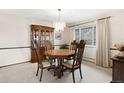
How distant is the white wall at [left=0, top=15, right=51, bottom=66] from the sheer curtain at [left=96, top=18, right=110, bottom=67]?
300 cm

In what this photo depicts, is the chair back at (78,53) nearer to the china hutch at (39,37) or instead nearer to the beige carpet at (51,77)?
the beige carpet at (51,77)

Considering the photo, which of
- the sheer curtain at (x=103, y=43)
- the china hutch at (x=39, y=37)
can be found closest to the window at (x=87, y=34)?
the sheer curtain at (x=103, y=43)

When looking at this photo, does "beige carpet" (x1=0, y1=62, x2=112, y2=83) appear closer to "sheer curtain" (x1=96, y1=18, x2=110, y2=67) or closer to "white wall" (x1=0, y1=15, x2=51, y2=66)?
"sheer curtain" (x1=96, y1=18, x2=110, y2=67)

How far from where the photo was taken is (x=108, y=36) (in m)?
4.07

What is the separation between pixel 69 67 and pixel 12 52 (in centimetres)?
281

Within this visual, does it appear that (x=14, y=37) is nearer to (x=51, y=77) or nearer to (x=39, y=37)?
(x=39, y=37)

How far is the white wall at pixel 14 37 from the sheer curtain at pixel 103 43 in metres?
3.00

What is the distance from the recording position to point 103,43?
419cm

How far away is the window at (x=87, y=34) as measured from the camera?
5.12 meters

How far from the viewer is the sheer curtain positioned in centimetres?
407

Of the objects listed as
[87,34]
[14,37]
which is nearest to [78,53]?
[87,34]

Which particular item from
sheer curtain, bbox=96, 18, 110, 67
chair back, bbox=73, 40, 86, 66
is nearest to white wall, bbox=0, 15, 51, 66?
chair back, bbox=73, 40, 86, 66
